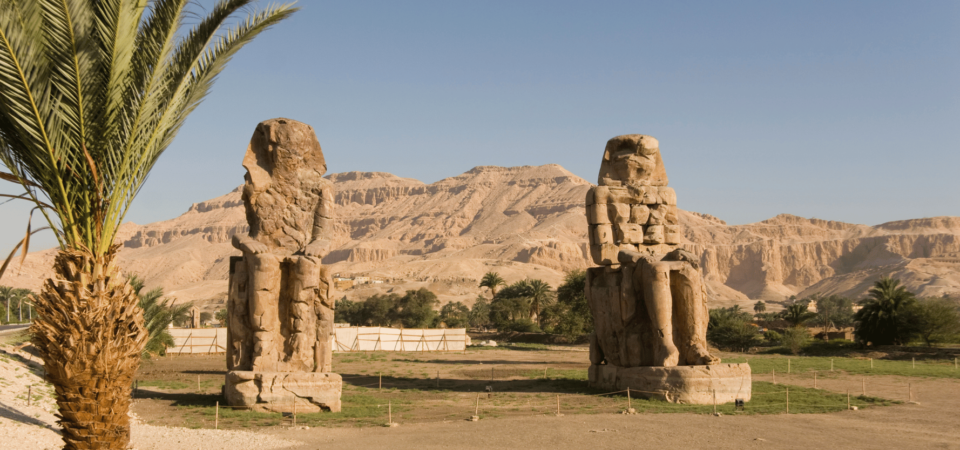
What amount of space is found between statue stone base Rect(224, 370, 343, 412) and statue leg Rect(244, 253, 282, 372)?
238 millimetres

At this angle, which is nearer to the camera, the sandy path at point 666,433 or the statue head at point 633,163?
the sandy path at point 666,433

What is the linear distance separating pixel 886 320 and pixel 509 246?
285ft

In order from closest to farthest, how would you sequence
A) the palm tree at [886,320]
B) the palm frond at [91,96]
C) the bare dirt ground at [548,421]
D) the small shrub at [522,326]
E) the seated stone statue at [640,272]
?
the palm frond at [91,96], the bare dirt ground at [548,421], the seated stone statue at [640,272], the palm tree at [886,320], the small shrub at [522,326]

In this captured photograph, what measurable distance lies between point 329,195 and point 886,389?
1020 cm

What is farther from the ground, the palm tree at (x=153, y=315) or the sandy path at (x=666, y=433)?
the palm tree at (x=153, y=315)

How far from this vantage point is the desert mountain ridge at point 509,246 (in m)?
88.8

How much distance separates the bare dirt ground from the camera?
8.17 m

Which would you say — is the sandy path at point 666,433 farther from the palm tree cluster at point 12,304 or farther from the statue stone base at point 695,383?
the palm tree cluster at point 12,304

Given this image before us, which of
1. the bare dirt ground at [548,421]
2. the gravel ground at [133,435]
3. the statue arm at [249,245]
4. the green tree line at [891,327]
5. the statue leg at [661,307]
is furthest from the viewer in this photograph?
the green tree line at [891,327]

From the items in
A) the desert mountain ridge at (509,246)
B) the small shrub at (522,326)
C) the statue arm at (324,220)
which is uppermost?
the desert mountain ridge at (509,246)

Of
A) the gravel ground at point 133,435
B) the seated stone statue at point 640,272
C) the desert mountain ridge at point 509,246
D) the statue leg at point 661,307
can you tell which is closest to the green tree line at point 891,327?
the seated stone statue at point 640,272

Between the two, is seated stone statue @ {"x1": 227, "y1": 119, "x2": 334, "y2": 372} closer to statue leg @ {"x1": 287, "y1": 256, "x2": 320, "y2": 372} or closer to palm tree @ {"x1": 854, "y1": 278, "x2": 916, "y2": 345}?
statue leg @ {"x1": 287, "y1": 256, "x2": 320, "y2": 372}

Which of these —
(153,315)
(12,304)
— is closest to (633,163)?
(153,315)

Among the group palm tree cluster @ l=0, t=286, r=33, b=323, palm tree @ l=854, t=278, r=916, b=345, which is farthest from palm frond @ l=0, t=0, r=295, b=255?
palm tree cluster @ l=0, t=286, r=33, b=323
